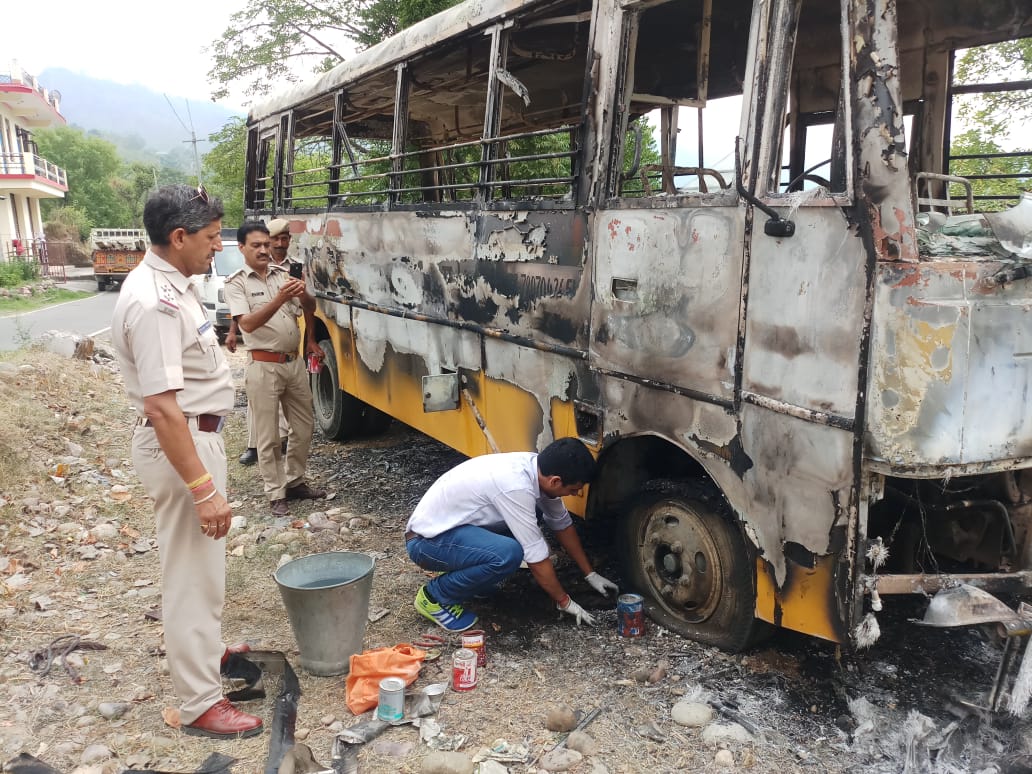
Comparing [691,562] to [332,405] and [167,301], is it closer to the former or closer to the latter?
[167,301]

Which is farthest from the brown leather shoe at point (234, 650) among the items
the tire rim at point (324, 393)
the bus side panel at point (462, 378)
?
the tire rim at point (324, 393)

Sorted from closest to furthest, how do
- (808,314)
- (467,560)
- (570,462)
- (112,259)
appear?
(808,314) → (570,462) → (467,560) → (112,259)

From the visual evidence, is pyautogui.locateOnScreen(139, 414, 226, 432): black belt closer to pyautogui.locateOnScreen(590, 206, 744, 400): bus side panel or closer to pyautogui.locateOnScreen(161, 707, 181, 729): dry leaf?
pyautogui.locateOnScreen(161, 707, 181, 729): dry leaf

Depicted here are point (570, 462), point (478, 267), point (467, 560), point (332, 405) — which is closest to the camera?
point (570, 462)

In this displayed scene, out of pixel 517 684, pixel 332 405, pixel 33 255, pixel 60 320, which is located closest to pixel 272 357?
pixel 332 405

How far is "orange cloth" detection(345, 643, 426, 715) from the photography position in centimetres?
319

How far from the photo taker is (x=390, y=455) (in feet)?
22.4

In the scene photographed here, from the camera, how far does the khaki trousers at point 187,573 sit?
112 inches

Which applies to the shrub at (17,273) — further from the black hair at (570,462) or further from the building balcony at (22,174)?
the black hair at (570,462)

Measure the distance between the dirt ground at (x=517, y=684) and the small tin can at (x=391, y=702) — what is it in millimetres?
61

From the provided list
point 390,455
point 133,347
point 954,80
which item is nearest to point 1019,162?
point 954,80

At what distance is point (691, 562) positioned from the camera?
3441 millimetres

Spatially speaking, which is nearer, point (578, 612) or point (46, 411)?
point (578, 612)

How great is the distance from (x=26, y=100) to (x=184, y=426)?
4190 cm
